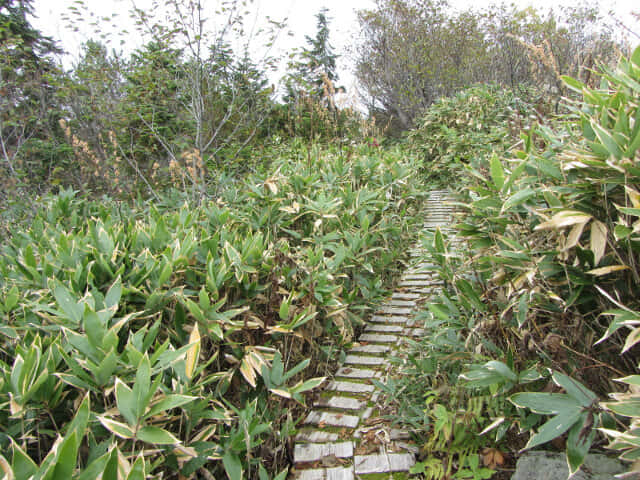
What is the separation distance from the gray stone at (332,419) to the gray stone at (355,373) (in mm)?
345

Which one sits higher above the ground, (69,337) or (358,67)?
(358,67)

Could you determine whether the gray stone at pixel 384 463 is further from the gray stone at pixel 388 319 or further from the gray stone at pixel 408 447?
the gray stone at pixel 388 319

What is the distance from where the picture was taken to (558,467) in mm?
1516

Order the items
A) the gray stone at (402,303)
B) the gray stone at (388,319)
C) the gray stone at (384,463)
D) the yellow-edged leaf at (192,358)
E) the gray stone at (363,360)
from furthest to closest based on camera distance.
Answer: the gray stone at (402,303) → the gray stone at (388,319) → the gray stone at (363,360) → the gray stone at (384,463) → the yellow-edged leaf at (192,358)

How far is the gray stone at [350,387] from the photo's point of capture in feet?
7.95

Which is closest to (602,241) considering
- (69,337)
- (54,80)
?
(69,337)

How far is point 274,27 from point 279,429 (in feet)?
14.7

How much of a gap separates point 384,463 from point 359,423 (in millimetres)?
296

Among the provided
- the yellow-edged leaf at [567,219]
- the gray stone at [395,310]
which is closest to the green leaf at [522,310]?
the yellow-edged leaf at [567,219]

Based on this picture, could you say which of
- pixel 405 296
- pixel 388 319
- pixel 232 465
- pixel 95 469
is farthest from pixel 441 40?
pixel 95 469

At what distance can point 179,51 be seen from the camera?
4789mm

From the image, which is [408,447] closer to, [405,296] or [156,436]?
[156,436]

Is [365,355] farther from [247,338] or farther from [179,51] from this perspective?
[179,51]

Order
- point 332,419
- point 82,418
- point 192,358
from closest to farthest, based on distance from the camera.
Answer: point 82,418
point 192,358
point 332,419
